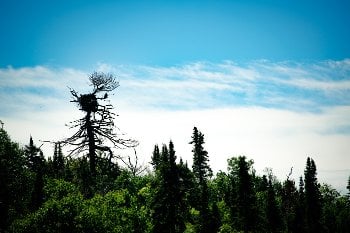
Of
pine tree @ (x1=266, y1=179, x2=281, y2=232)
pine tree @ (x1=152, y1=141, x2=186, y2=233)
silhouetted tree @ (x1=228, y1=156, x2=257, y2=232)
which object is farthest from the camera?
pine tree @ (x1=266, y1=179, x2=281, y2=232)

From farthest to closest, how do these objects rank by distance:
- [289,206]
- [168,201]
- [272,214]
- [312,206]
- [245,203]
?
[289,206], [312,206], [272,214], [245,203], [168,201]

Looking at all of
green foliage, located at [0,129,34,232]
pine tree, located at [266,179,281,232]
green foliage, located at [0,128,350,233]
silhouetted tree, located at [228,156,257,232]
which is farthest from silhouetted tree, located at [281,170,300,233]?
green foliage, located at [0,129,34,232]

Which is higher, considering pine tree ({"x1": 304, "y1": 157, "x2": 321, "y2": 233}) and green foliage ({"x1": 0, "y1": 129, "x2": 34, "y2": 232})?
green foliage ({"x1": 0, "y1": 129, "x2": 34, "y2": 232})

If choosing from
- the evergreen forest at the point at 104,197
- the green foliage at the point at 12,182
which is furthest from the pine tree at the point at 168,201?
the green foliage at the point at 12,182

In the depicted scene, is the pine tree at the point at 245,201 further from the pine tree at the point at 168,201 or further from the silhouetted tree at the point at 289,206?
the silhouetted tree at the point at 289,206

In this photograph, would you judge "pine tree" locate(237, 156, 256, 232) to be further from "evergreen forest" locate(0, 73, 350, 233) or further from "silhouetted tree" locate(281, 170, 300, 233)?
"silhouetted tree" locate(281, 170, 300, 233)

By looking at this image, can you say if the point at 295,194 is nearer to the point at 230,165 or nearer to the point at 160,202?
the point at 230,165

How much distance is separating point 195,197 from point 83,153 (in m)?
44.4

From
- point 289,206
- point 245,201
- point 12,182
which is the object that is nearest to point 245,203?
point 245,201

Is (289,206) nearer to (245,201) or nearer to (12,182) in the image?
(245,201)

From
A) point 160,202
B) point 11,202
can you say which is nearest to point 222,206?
point 160,202

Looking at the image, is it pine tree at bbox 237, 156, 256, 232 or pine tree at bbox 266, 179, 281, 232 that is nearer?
pine tree at bbox 237, 156, 256, 232

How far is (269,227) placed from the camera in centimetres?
5928

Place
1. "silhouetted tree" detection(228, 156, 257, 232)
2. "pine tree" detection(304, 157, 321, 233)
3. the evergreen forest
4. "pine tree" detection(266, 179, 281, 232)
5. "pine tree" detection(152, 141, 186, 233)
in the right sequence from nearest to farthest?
the evergreen forest
"pine tree" detection(152, 141, 186, 233)
"silhouetted tree" detection(228, 156, 257, 232)
"pine tree" detection(266, 179, 281, 232)
"pine tree" detection(304, 157, 321, 233)
